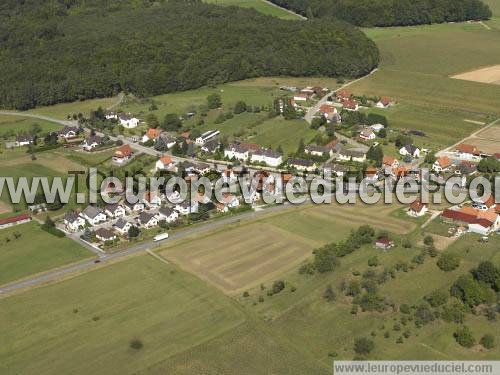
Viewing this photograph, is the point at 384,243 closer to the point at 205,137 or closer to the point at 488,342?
the point at 488,342

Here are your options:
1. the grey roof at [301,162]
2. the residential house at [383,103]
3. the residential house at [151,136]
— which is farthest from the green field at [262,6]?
the grey roof at [301,162]

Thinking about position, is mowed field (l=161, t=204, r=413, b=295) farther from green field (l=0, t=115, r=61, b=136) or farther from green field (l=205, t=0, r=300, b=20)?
green field (l=205, t=0, r=300, b=20)

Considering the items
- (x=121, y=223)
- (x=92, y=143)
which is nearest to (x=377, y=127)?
(x=92, y=143)

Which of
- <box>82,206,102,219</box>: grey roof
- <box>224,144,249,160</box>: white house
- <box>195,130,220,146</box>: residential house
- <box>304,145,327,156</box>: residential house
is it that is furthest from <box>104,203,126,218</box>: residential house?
<box>304,145,327,156</box>: residential house

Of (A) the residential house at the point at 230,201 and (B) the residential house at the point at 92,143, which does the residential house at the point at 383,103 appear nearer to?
(A) the residential house at the point at 230,201

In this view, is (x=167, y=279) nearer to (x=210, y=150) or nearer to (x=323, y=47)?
(x=210, y=150)

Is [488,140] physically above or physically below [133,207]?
below

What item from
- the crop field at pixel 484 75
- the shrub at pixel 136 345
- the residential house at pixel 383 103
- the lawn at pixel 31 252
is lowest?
the lawn at pixel 31 252

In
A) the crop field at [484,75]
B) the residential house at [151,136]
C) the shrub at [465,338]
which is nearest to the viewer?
the shrub at [465,338]
